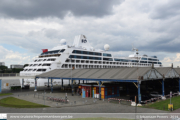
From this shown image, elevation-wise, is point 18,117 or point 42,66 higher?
point 42,66

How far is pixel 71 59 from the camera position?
193 ft

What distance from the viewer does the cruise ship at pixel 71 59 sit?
179 ft

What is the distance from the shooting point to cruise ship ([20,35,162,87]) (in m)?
54.7

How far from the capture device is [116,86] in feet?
104

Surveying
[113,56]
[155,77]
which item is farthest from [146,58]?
[155,77]

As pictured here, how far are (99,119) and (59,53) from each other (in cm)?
4592

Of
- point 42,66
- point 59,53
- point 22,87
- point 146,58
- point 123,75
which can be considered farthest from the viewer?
point 146,58

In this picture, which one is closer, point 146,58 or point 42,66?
point 42,66

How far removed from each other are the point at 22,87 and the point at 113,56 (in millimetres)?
48867

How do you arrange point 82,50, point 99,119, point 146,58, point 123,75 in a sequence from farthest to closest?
point 146,58
point 82,50
point 123,75
point 99,119

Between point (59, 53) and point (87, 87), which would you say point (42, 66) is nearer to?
point (59, 53)

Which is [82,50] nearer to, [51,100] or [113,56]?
[113,56]

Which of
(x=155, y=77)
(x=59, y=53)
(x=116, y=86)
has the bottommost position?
(x=116, y=86)

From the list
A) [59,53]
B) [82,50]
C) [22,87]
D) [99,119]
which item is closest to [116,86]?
[99,119]
